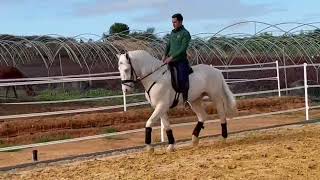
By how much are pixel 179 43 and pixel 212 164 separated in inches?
93.2

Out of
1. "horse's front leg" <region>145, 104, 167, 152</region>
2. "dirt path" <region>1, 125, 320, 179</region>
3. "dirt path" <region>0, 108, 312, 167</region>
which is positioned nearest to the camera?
"dirt path" <region>1, 125, 320, 179</region>

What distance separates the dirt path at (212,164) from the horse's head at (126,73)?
3.33ft

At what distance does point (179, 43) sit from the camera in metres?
8.55

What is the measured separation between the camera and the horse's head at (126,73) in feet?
26.8

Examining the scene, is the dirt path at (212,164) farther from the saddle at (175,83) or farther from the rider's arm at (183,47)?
the rider's arm at (183,47)

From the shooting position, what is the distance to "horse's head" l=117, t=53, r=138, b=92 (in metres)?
8.18

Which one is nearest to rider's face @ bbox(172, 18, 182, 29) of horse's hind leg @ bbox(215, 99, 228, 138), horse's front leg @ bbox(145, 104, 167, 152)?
horse's front leg @ bbox(145, 104, 167, 152)

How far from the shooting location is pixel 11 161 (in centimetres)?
897

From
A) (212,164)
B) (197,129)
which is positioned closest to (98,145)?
(197,129)

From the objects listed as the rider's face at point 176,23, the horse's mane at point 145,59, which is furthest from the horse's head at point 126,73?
the rider's face at point 176,23

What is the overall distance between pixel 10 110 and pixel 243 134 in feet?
29.0

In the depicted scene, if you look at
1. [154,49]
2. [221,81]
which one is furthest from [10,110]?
[154,49]

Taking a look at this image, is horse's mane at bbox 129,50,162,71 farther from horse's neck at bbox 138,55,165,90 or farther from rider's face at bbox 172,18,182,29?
rider's face at bbox 172,18,182,29

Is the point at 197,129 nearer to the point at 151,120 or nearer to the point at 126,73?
the point at 151,120
